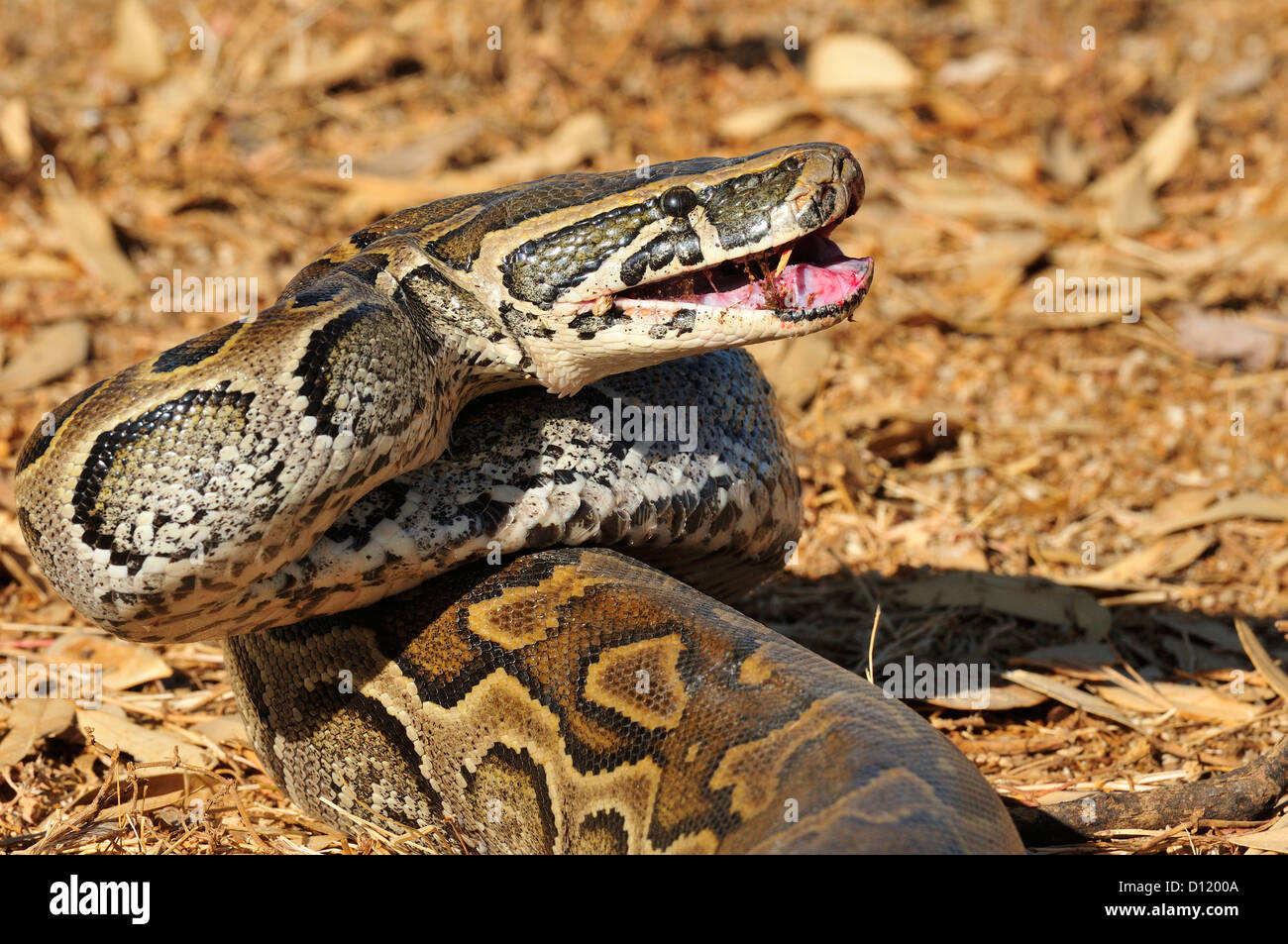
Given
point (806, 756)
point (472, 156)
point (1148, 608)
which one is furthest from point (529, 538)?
point (472, 156)

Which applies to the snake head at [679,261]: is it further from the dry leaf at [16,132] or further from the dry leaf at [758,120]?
the dry leaf at [16,132]

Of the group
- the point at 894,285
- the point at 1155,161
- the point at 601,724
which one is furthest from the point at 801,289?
the point at 1155,161

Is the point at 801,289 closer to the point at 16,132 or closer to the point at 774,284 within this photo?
the point at 774,284

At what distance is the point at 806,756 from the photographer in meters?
3.08

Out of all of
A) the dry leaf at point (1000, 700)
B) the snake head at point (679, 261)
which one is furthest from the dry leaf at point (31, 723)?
the dry leaf at point (1000, 700)

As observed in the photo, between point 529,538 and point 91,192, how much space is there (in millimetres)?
5761

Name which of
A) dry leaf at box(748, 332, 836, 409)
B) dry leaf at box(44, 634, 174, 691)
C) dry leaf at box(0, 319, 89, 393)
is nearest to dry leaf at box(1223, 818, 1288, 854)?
dry leaf at box(748, 332, 836, 409)

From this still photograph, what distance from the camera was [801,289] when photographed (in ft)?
11.9

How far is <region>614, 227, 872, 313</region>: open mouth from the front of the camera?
3.62 meters

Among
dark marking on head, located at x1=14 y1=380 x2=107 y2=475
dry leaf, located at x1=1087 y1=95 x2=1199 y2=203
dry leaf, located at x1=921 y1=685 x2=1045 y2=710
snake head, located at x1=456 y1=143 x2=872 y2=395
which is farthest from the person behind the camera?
dry leaf, located at x1=1087 y1=95 x2=1199 y2=203

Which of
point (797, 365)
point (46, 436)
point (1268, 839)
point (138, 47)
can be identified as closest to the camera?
point (46, 436)

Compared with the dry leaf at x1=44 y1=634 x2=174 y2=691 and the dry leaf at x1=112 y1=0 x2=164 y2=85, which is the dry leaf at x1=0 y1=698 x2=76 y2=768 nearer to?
the dry leaf at x1=44 y1=634 x2=174 y2=691

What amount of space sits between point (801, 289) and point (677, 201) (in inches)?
16.7

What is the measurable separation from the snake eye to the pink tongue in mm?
241
